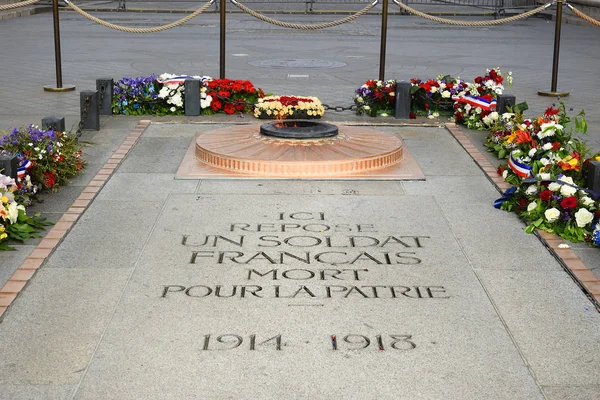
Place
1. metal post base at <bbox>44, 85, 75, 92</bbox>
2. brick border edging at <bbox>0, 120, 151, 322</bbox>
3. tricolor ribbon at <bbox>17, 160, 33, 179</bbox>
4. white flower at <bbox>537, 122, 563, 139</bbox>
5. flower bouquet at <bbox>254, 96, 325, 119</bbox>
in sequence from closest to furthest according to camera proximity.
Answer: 1. brick border edging at <bbox>0, 120, 151, 322</bbox>
2. tricolor ribbon at <bbox>17, 160, 33, 179</bbox>
3. white flower at <bbox>537, 122, 563, 139</bbox>
4. flower bouquet at <bbox>254, 96, 325, 119</bbox>
5. metal post base at <bbox>44, 85, 75, 92</bbox>

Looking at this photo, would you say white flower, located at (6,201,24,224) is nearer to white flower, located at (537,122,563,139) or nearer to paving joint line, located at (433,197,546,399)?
paving joint line, located at (433,197,546,399)

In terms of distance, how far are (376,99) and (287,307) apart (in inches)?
223

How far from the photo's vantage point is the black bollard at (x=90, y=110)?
893 centimetres

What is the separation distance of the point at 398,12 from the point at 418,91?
58.0ft

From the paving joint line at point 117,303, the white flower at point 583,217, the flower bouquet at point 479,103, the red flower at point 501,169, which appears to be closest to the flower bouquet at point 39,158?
the paving joint line at point 117,303

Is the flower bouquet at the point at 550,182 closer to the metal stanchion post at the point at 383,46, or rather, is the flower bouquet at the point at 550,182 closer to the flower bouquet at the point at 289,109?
the flower bouquet at the point at 289,109

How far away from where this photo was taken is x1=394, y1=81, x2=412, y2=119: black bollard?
9898 millimetres

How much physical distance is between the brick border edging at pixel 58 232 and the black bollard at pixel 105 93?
1.45 metres

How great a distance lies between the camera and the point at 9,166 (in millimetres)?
6023

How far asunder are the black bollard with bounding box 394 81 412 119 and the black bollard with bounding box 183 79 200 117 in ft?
7.16

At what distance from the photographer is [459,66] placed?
14461 millimetres

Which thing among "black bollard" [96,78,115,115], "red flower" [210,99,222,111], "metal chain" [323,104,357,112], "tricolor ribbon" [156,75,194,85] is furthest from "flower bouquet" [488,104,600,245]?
"black bollard" [96,78,115,115]

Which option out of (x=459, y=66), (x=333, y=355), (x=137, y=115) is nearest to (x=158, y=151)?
(x=137, y=115)

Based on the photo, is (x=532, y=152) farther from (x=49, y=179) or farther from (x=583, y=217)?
(x=49, y=179)
